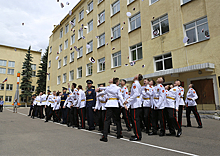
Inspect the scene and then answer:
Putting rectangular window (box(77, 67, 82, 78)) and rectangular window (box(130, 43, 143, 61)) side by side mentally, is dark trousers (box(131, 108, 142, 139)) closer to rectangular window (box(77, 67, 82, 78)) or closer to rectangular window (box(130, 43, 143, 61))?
rectangular window (box(130, 43, 143, 61))

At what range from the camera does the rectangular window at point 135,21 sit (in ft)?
56.8

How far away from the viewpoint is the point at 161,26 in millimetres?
15102

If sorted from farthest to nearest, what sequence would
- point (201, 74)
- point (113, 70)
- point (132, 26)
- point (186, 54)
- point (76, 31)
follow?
point (76, 31)
point (113, 70)
point (132, 26)
point (186, 54)
point (201, 74)

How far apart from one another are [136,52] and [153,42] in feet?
7.66

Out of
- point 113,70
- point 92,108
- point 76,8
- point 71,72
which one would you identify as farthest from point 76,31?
point 92,108

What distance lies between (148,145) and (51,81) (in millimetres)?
34522

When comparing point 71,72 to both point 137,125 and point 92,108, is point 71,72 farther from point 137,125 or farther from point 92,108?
point 137,125

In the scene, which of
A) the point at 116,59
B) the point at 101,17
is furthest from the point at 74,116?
the point at 101,17

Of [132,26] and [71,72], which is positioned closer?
[132,26]

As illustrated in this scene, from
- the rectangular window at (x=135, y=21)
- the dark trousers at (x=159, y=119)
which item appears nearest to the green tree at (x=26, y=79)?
the rectangular window at (x=135, y=21)

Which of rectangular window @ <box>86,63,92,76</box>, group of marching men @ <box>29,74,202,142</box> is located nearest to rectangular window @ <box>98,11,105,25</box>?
rectangular window @ <box>86,63,92,76</box>

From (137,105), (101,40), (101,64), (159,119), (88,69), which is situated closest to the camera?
(137,105)

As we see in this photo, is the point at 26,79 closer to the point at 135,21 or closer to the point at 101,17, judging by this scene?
the point at 101,17

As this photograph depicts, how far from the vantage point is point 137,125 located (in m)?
5.37
